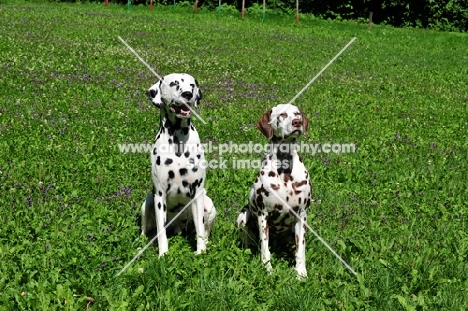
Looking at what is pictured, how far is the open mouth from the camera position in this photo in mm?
5395

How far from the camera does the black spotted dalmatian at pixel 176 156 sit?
541 cm

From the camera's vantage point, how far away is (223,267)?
5.61 metres

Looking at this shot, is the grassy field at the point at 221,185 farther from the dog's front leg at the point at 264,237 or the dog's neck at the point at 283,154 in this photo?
the dog's neck at the point at 283,154

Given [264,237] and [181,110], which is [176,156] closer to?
[181,110]

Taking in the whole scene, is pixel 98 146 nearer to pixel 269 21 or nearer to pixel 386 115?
pixel 386 115

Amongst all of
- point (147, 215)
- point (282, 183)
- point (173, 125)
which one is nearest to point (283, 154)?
point (282, 183)

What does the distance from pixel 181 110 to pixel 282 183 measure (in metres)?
1.33

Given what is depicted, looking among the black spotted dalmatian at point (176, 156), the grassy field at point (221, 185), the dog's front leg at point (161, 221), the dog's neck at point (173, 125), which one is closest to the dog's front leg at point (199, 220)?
the black spotted dalmatian at point (176, 156)

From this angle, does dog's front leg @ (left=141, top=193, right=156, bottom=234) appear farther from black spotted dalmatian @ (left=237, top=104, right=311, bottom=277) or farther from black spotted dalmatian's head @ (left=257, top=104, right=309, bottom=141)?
black spotted dalmatian's head @ (left=257, top=104, right=309, bottom=141)

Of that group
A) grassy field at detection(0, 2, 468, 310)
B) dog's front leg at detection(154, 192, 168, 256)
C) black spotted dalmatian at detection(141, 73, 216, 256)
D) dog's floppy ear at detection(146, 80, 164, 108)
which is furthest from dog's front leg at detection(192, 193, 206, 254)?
dog's floppy ear at detection(146, 80, 164, 108)

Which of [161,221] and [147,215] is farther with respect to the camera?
[147,215]

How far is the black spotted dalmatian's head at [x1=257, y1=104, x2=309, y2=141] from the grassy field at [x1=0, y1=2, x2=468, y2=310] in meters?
1.46

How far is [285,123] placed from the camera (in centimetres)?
526

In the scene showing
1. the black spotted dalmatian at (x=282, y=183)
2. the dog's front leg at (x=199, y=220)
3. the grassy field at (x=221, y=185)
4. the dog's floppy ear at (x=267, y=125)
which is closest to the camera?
the grassy field at (x=221, y=185)
